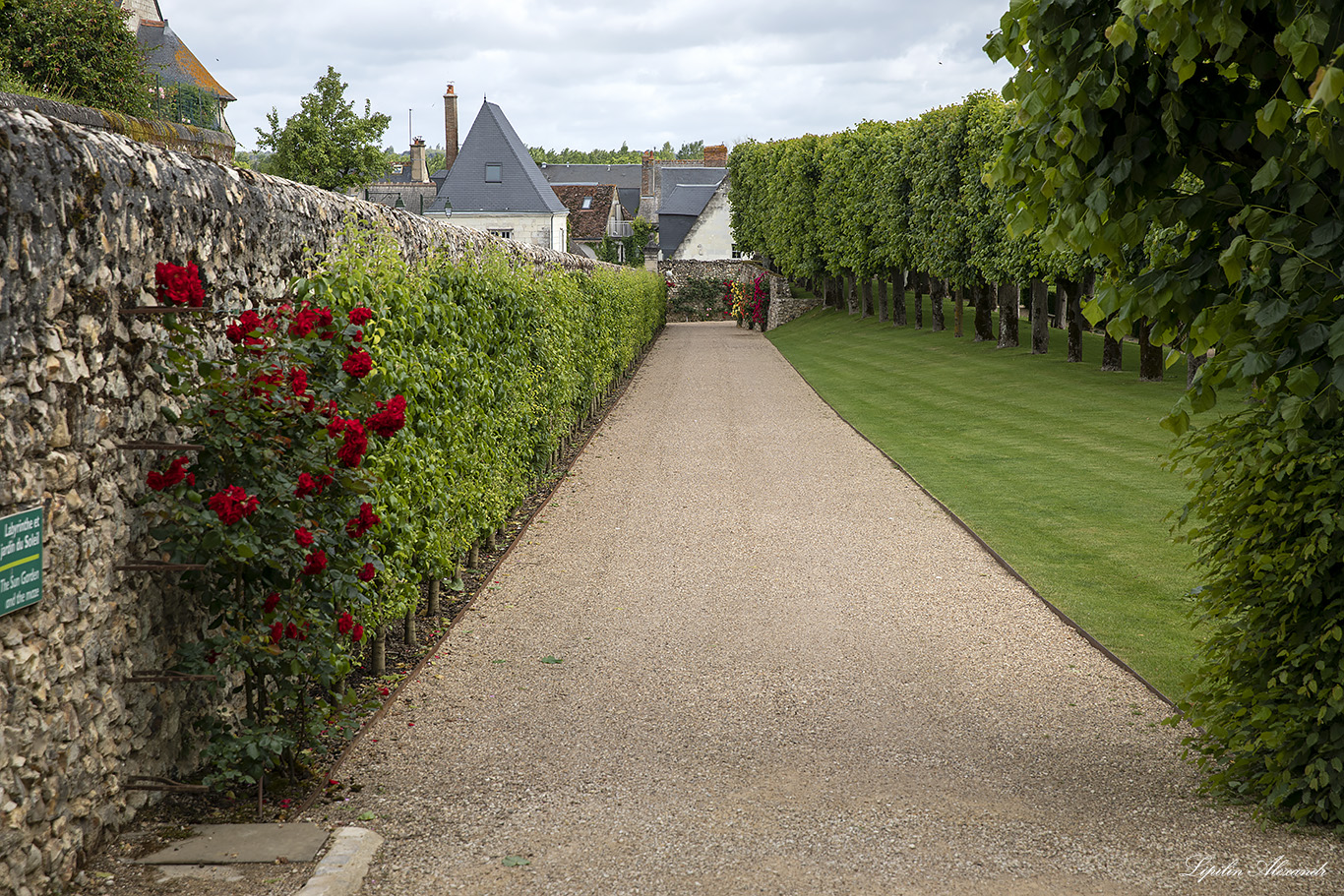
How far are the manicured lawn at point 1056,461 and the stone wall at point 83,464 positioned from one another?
4965mm

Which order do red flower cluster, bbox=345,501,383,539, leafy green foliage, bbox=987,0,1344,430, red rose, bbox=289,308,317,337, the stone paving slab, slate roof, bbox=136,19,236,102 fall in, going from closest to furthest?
leafy green foliage, bbox=987,0,1344,430
the stone paving slab
red rose, bbox=289,308,317,337
red flower cluster, bbox=345,501,383,539
slate roof, bbox=136,19,236,102

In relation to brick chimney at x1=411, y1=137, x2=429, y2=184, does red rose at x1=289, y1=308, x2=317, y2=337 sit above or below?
below

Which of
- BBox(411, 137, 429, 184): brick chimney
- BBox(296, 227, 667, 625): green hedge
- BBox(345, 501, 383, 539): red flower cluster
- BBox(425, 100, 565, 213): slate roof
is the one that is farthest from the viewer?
BBox(411, 137, 429, 184): brick chimney

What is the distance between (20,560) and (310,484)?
41.6 inches

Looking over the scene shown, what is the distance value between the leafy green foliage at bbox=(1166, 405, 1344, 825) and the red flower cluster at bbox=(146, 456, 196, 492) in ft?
14.4

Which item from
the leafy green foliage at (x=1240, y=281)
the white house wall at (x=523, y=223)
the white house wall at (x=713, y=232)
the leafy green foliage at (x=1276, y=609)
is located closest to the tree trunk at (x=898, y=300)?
the white house wall at (x=523, y=223)

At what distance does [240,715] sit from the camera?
515 centimetres

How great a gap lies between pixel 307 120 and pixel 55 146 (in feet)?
144

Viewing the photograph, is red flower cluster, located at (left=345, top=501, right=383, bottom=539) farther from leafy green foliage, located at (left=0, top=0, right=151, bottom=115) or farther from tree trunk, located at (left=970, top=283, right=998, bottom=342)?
tree trunk, located at (left=970, top=283, right=998, bottom=342)

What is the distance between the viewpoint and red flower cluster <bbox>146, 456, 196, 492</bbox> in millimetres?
3915

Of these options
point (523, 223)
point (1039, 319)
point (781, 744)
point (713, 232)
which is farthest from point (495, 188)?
point (781, 744)

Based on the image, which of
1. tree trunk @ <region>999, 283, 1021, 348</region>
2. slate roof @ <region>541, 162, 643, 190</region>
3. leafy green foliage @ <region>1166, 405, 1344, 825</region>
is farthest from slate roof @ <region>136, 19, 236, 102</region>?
slate roof @ <region>541, 162, 643, 190</region>

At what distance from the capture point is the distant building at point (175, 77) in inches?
685

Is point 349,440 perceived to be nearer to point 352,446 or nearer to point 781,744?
point 352,446
